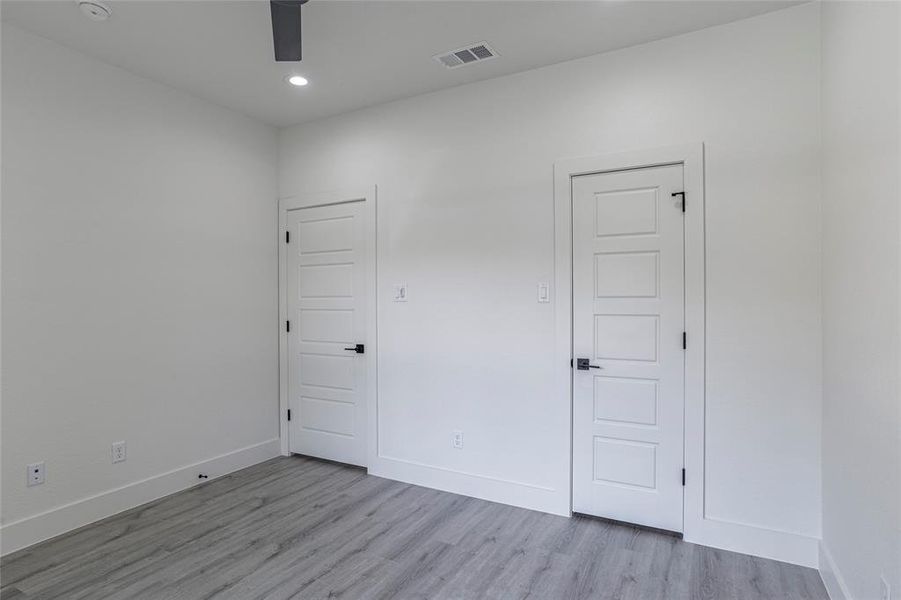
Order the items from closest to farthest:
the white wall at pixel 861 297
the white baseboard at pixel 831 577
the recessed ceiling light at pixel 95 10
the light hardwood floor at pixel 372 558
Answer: the white wall at pixel 861 297 < the white baseboard at pixel 831 577 < the light hardwood floor at pixel 372 558 < the recessed ceiling light at pixel 95 10

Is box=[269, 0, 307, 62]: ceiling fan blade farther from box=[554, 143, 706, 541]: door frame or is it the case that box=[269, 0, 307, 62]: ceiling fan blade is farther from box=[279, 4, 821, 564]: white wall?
box=[554, 143, 706, 541]: door frame

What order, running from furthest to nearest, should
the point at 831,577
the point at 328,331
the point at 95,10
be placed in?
1. the point at 328,331
2. the point at 95,10
3. the point at 831,577

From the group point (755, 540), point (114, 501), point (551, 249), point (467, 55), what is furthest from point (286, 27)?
point (755, 540)

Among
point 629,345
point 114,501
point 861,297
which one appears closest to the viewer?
point 861,297

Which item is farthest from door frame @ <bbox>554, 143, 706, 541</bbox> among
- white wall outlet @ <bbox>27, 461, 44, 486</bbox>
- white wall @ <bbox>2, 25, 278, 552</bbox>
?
white wall outlet @ <bbox>27, 461, 44, 486</bbox>

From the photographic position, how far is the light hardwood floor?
2.20m

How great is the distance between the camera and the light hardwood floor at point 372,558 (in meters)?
2.20

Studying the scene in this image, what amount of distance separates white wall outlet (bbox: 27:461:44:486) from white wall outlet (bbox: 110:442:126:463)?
0.37 m

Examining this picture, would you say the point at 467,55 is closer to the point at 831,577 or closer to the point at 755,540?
the point at 755,540

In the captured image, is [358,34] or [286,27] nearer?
[286,27]

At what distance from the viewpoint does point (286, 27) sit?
1.93 m

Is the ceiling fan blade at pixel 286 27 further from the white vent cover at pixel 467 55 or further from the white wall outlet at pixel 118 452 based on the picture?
the white wall outlet at pixel 118 452

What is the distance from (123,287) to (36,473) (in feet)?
3.82

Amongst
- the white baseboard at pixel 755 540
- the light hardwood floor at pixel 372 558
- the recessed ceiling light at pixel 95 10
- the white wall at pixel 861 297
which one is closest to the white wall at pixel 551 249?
the white baseboard at pixel 755 540
